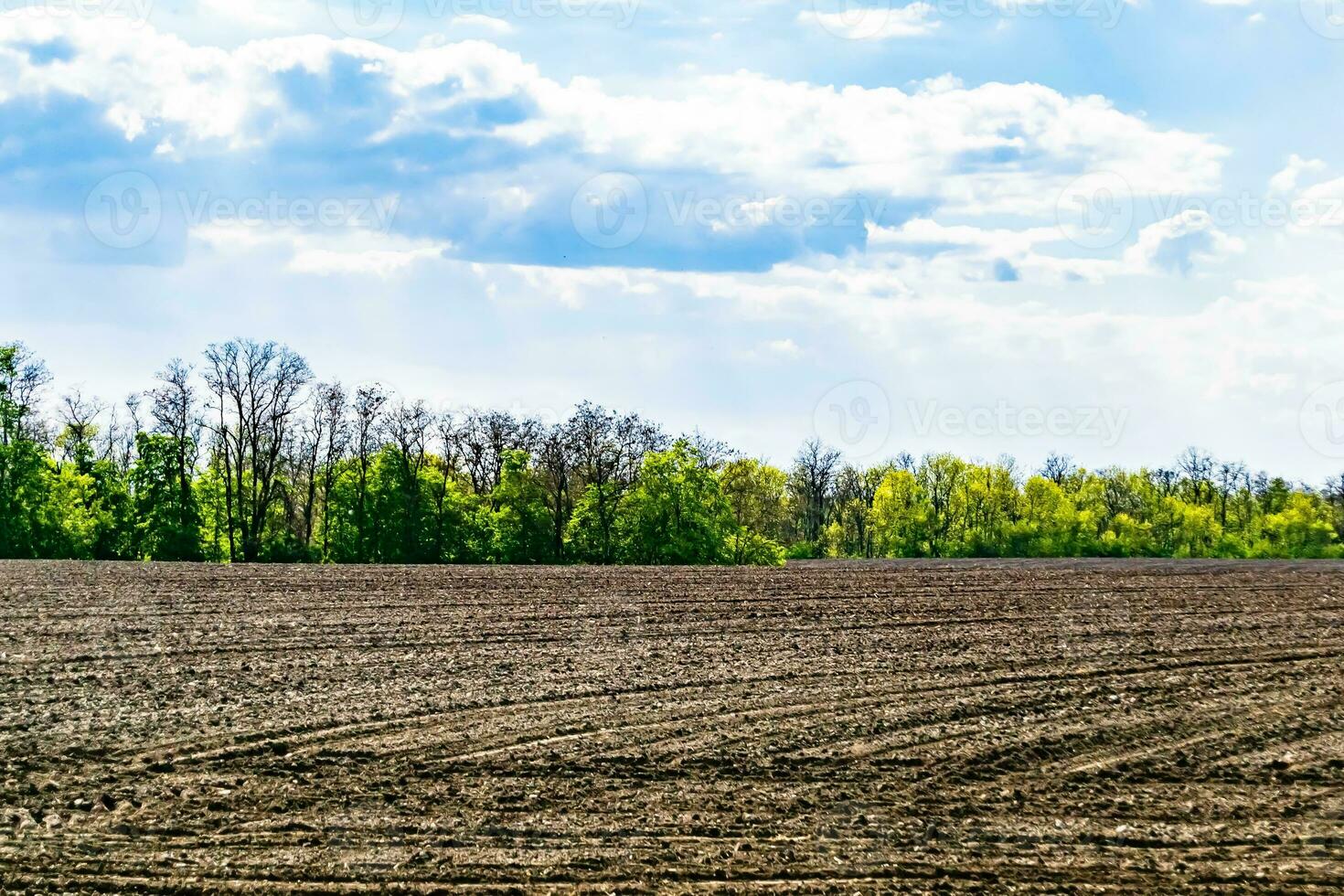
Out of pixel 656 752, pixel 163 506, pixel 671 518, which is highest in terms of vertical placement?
pixel 163 506

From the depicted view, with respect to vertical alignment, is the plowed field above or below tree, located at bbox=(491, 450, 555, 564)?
below

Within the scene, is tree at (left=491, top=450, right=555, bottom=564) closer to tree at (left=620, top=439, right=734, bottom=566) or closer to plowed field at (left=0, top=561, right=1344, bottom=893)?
tree at (left=620, top=439, right=734, bottom=566)

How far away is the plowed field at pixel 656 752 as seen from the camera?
10492mm

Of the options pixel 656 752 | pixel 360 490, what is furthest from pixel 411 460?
pixel 656 752

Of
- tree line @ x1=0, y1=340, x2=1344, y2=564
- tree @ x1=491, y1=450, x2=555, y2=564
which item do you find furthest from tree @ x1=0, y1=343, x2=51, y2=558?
tree @ x1=491, y1=450, x2=555, y2=564

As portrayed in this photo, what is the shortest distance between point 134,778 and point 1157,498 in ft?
370

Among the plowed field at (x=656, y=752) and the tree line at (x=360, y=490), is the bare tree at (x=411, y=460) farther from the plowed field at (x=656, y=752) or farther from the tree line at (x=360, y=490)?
the plowed field at (x=656, y=752)

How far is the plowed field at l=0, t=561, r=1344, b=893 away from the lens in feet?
34.4

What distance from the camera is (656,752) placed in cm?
1412

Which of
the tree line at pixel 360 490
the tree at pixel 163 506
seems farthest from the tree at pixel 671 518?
the tree at pixel 163 506

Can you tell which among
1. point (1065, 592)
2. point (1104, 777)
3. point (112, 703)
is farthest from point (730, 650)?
point (1065, 592)

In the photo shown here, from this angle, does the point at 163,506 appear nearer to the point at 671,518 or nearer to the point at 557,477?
the point at 557,477

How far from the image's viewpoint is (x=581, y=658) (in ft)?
68.3

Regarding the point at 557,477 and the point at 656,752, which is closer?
the point at 656,752
